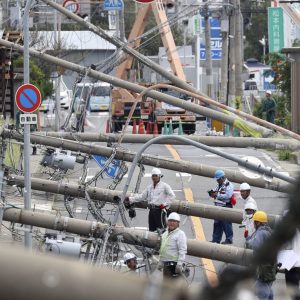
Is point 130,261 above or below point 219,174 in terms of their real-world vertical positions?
below

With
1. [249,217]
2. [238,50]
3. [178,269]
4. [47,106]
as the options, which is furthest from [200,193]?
[47,106]

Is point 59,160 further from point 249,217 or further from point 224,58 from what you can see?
point 224,58

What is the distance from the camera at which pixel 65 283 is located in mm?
2711

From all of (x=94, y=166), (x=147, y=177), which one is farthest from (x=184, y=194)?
(x=94, y=166)

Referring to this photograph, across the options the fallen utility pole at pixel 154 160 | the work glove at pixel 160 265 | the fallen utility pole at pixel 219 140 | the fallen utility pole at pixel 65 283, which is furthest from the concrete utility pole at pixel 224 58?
the fallen utility pole at pixel 65 283

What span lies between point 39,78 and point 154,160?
26.8 metres

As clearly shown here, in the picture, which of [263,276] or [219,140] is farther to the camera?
[219,140]

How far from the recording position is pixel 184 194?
25.5 metres

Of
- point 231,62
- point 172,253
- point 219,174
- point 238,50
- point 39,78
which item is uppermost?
point 238,50

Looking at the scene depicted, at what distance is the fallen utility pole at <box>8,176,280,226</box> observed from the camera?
1614 cm

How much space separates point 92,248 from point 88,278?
36.4 feet

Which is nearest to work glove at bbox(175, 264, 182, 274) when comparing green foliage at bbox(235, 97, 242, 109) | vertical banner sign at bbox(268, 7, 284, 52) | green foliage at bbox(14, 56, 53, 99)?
green foliage at bbox(14, 56, 53, 99)

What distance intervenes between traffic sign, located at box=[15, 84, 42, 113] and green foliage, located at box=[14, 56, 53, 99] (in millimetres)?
19530

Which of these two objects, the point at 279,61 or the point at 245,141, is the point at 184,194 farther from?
the point at 279,61
